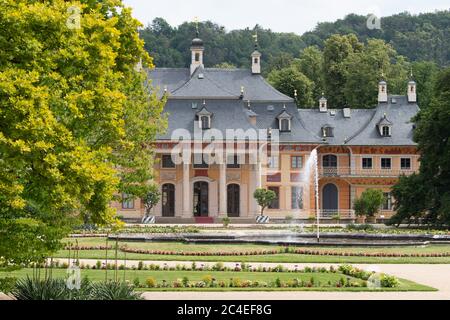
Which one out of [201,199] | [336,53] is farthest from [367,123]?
[336,53]

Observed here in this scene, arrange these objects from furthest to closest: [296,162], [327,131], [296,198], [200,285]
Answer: [327,131], [296,162], [296,198], [200,285]

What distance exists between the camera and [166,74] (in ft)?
231

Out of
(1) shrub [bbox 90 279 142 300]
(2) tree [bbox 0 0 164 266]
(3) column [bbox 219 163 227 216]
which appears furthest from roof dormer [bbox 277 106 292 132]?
(1) shrub [bbox 90 279 142 300]

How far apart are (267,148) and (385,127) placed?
898cm

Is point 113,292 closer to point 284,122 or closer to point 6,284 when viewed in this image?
point 6,284

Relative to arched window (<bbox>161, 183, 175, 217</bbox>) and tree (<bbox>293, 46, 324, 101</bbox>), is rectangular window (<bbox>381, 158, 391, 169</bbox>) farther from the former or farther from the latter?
→ tree (<bbox>293, 46, 324, 101</bbox>)

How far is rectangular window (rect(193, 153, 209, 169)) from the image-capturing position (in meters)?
63.7

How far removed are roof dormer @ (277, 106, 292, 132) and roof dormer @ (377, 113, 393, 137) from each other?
22.2 ft

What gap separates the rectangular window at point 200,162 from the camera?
63.7 m

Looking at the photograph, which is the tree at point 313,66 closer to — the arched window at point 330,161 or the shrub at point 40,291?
the arched window at point 330,161

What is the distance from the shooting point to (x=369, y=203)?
59.5m

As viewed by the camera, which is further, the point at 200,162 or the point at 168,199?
the point at 168,199

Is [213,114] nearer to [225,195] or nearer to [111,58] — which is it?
[225,195]

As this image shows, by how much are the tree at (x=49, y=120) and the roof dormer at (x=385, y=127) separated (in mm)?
49912
